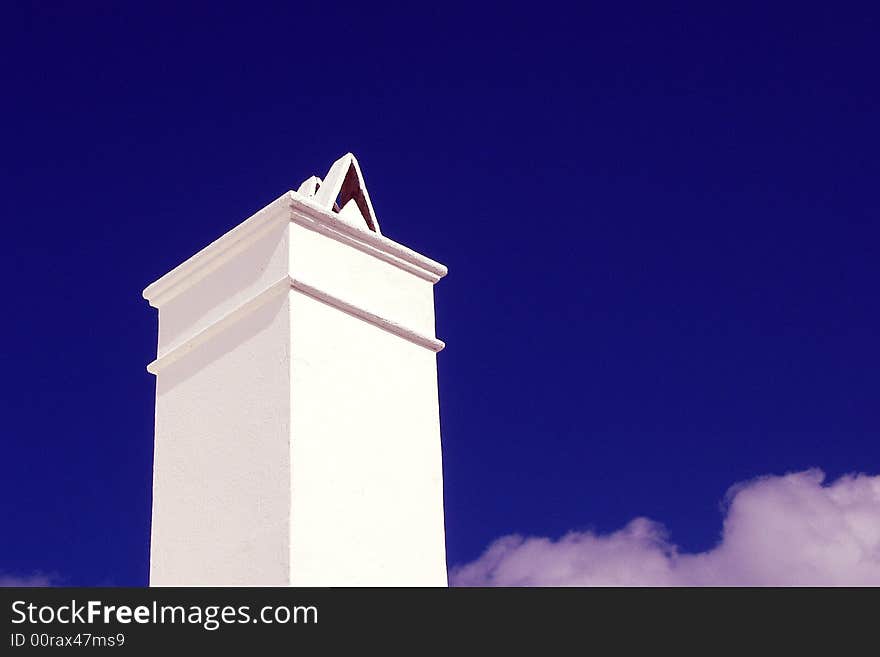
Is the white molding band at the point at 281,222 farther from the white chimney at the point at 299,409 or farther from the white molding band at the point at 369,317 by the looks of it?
the white molding band at the point at 369,317

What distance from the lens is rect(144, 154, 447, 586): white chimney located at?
5.11 m

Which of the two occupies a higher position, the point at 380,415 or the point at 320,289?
the point at 320,289

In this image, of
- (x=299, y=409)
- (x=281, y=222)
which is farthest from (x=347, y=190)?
(x=299, y=409)

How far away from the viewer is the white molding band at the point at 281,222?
557 cm

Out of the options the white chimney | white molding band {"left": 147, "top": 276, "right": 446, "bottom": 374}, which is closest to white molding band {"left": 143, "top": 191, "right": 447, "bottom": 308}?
the white chimney

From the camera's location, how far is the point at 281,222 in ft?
18.3

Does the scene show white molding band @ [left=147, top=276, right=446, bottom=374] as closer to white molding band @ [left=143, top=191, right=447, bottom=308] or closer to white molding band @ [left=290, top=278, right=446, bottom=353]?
white molding band @ [left=290, top=278, right=446, bottom=353]

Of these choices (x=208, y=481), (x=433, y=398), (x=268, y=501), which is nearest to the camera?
(x=268, y=501)
